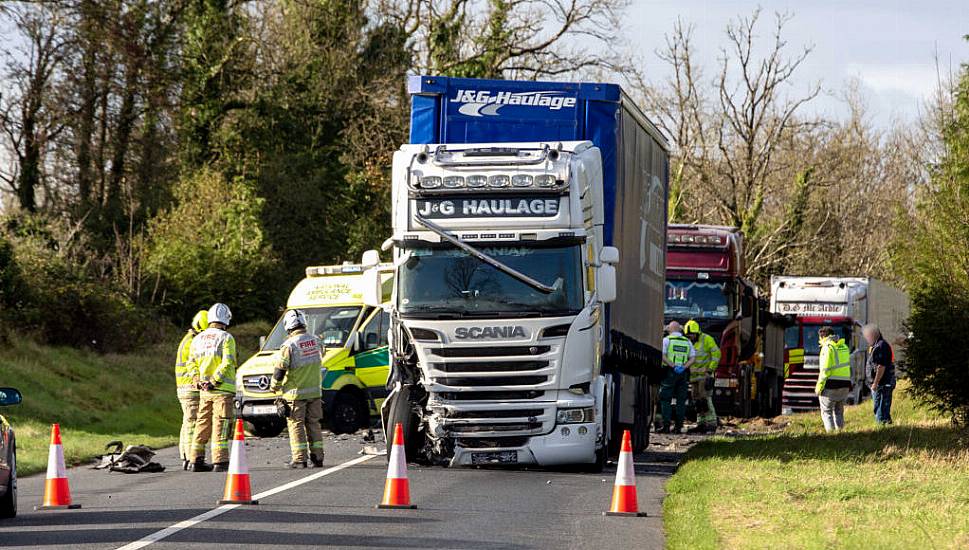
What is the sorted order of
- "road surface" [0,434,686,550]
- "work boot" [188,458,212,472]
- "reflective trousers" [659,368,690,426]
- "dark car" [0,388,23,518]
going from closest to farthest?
1. "road surface" [0,434,686,550]
2. "dark car" [0,388,23,518]
3. "work boot" [188,458,212,472]
4. "reflective trousers" [659,368,690,426]

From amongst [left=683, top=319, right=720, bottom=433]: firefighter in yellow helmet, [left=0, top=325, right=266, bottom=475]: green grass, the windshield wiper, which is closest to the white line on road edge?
the windshield wiper

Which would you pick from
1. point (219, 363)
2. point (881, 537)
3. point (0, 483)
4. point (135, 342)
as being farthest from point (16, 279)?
point (881, 537)

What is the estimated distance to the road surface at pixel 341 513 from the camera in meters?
10.8

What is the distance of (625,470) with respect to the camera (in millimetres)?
12852

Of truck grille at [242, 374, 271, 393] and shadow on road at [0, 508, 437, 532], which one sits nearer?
shadow on road at [0, 508, 437, 532]

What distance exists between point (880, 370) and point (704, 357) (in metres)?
3.00

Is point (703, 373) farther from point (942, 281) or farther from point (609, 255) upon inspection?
point (609, 255)

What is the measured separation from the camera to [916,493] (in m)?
14.7

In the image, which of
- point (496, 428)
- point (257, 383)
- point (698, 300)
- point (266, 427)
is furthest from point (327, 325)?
point (496, 428)

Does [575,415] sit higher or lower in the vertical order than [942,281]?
lower

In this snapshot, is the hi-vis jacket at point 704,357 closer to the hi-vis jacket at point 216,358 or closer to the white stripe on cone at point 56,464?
the hi-vis jacket at point 216,358

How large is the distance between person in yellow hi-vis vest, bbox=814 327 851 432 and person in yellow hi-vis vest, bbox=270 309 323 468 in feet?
30.0

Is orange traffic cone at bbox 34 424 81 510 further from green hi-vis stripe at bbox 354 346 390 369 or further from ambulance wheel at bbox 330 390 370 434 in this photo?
green hi-vis stripe at bbox 354 346 390 369

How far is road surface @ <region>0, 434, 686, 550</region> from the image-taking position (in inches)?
425
